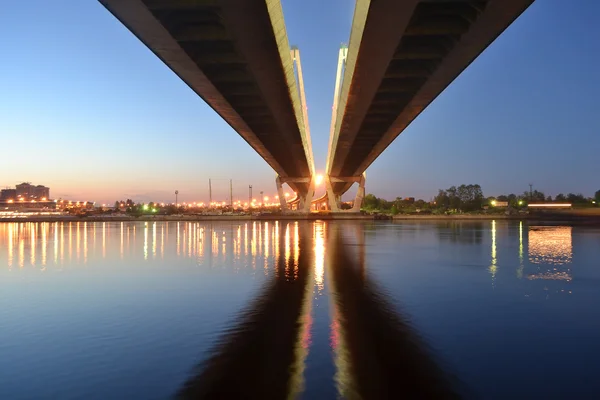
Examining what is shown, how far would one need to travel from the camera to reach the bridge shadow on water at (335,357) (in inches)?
227

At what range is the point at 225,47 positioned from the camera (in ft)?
59.0

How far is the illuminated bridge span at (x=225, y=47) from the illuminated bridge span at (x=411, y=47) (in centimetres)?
306

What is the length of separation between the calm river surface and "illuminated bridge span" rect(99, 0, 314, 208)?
320 inches

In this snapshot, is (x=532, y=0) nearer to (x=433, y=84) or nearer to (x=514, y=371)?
(x=433, y=84)

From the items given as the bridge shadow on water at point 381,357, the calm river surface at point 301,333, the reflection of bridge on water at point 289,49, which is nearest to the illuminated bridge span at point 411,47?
the reflection of bridge on water at point 289,49

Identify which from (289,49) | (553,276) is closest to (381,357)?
(553,276)

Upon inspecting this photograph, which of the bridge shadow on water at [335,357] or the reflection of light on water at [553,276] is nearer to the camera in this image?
the bridge shadow on water at [335,357]

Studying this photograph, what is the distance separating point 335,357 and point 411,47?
14.8 m

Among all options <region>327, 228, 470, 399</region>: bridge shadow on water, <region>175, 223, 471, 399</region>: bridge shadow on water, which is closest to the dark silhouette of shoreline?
<region>175, 223, 471, 399</region>: bridge shadow on water

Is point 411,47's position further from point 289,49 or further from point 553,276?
point 553,276

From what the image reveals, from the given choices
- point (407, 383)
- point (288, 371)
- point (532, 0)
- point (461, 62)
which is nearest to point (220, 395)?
point (288, 371)

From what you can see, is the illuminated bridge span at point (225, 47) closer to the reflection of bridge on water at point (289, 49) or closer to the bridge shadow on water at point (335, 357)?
the reflection of bridge on water at point (289, 49)

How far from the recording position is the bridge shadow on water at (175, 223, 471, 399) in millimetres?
5777

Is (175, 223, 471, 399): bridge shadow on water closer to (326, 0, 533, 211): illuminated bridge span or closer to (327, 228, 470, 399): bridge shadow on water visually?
(327, 228, 470, 399): bridge shadow on water
